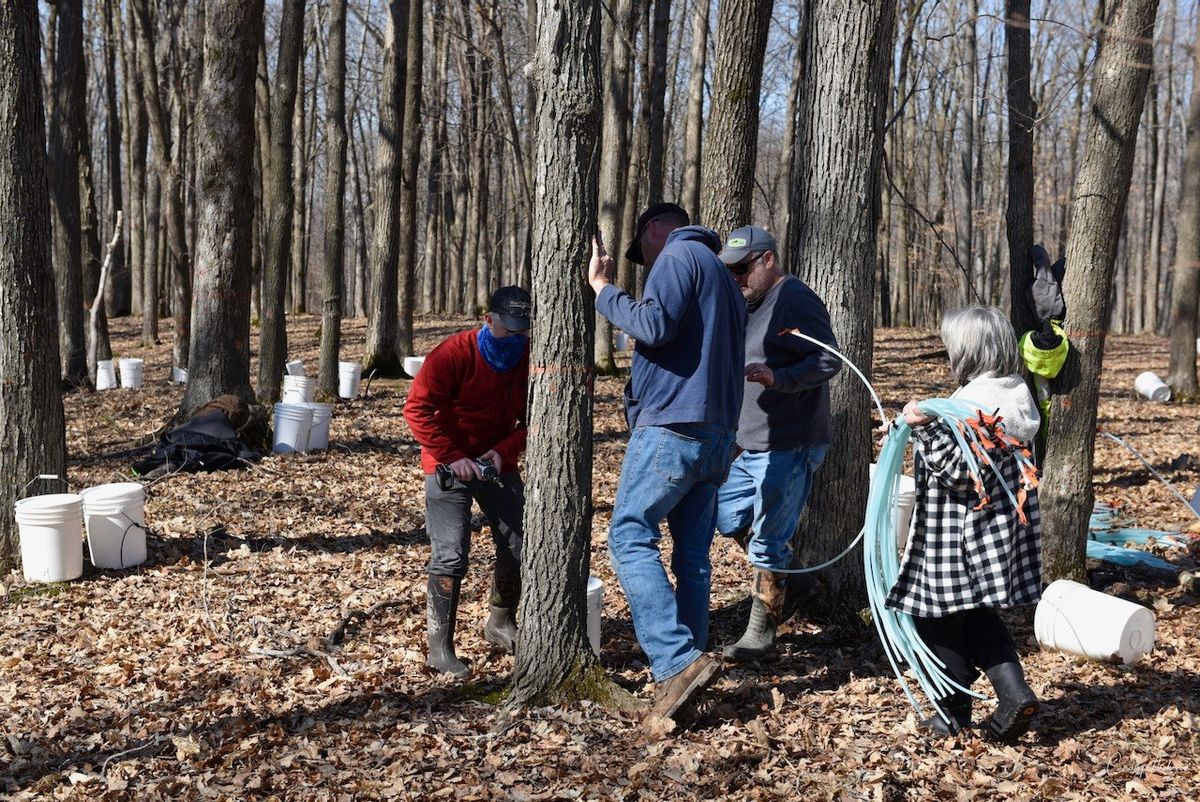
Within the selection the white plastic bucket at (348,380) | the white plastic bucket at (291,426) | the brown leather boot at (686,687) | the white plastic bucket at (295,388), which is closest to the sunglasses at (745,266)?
the brown leather boot at (686,687)

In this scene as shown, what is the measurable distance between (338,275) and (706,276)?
9.32m

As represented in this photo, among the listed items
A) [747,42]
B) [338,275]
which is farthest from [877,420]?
[338,275]

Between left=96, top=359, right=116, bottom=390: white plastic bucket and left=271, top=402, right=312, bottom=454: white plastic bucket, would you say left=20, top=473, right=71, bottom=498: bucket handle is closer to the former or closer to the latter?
left=271, top=402, right=312, bottom=454: white plastic bucket

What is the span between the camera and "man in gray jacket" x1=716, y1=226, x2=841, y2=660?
462 centimetres

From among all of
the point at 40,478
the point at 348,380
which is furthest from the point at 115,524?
the point at 348,380

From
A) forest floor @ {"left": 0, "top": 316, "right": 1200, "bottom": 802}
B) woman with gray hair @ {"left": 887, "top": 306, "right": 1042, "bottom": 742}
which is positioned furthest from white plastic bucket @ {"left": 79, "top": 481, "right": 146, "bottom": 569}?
woman with gray hair @ {"left": 887, "top": 306, "right": 1042, "bottom": 742}

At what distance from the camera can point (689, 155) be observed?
18.7 meters

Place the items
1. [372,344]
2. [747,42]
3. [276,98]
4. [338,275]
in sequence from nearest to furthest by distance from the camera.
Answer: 1. [747,42]
2. [276,98]
3. [338,275]
4. [372,344]

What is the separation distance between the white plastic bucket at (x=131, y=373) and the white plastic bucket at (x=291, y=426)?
5049 millimetres

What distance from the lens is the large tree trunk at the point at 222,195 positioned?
9398 millimetres

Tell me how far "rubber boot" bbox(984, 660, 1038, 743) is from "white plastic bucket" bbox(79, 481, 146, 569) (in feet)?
16.4

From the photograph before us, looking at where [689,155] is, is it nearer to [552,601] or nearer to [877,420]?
[877,420]

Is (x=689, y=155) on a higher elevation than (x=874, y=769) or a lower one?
higher

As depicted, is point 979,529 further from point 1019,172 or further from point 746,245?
point 1019,172
